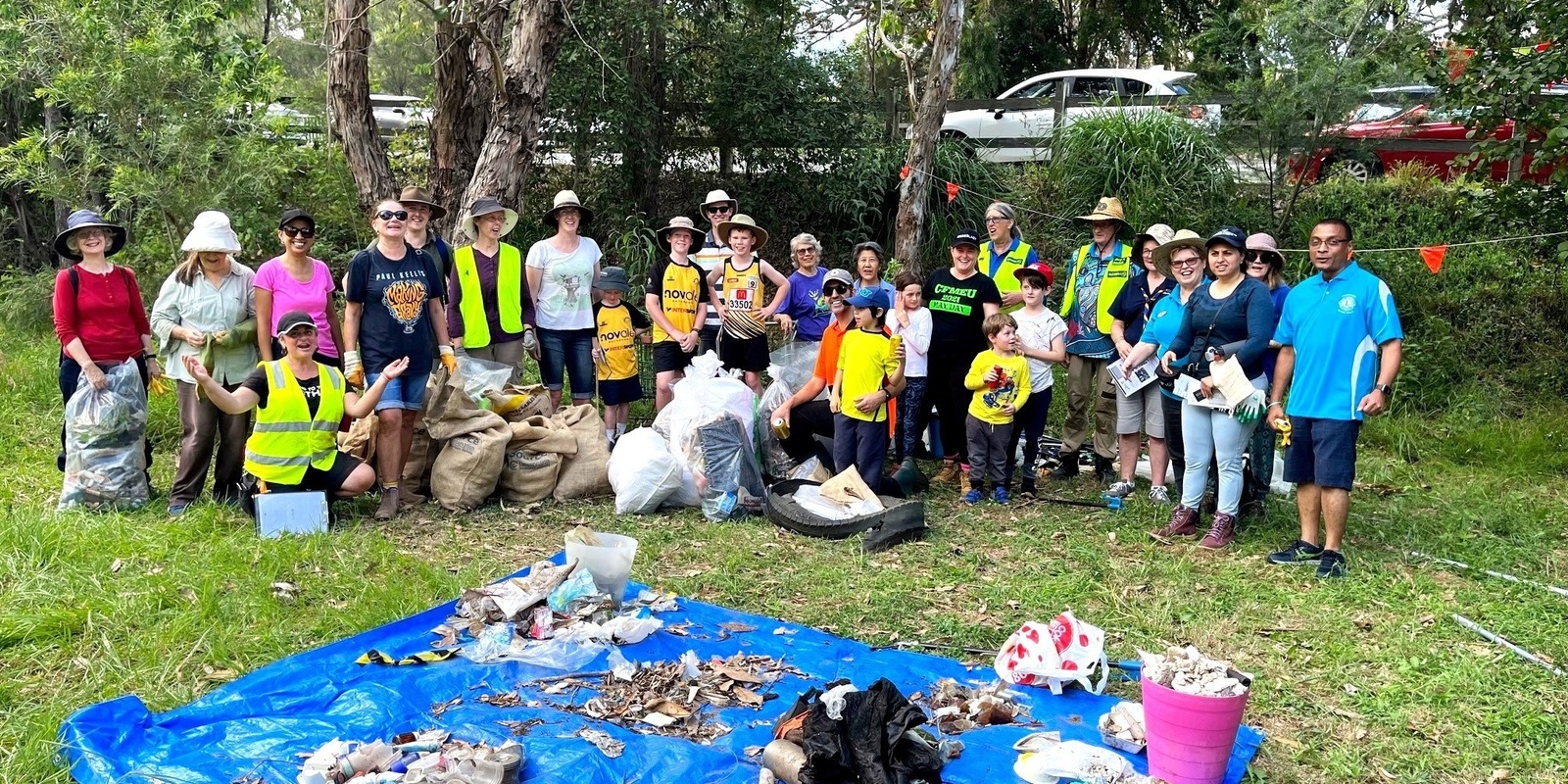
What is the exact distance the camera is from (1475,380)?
369 inches

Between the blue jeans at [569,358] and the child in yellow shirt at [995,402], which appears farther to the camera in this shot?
the blue jeans at [569,358]

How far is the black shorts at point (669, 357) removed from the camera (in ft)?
23.5

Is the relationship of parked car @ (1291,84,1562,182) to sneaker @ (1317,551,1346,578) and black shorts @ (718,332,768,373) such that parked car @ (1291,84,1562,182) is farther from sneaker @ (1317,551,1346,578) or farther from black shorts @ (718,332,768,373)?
black shorts @ (718,332,768,373)

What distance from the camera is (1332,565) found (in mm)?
5250

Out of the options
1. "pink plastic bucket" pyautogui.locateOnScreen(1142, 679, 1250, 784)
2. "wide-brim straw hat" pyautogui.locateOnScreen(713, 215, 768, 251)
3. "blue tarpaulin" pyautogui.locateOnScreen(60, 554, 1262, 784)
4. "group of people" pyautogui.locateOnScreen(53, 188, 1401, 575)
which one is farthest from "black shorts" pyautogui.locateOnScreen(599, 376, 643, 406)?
"pink plastic bucket" pyautogui.locateOnScreen(1142, 679, 1250, 784)

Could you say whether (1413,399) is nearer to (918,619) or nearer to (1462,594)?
(1462,594)

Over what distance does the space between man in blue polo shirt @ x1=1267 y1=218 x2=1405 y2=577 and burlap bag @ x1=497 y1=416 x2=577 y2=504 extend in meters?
3.78

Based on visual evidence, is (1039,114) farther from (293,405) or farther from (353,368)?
(293,405)

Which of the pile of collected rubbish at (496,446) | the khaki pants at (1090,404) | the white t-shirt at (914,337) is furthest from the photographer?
the khaki pants at (1090,404)

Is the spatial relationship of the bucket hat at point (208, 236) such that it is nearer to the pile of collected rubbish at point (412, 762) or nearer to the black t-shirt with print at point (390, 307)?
the black t-shirt with print at point (390, 307)

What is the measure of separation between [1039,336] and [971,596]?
2151mm

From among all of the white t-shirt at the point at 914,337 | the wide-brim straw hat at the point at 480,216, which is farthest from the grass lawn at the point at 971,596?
the wide-brim straw hat at the point at 480,216

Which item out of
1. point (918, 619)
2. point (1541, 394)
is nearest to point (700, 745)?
point (918, 619)

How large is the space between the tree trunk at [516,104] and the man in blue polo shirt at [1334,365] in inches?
229
